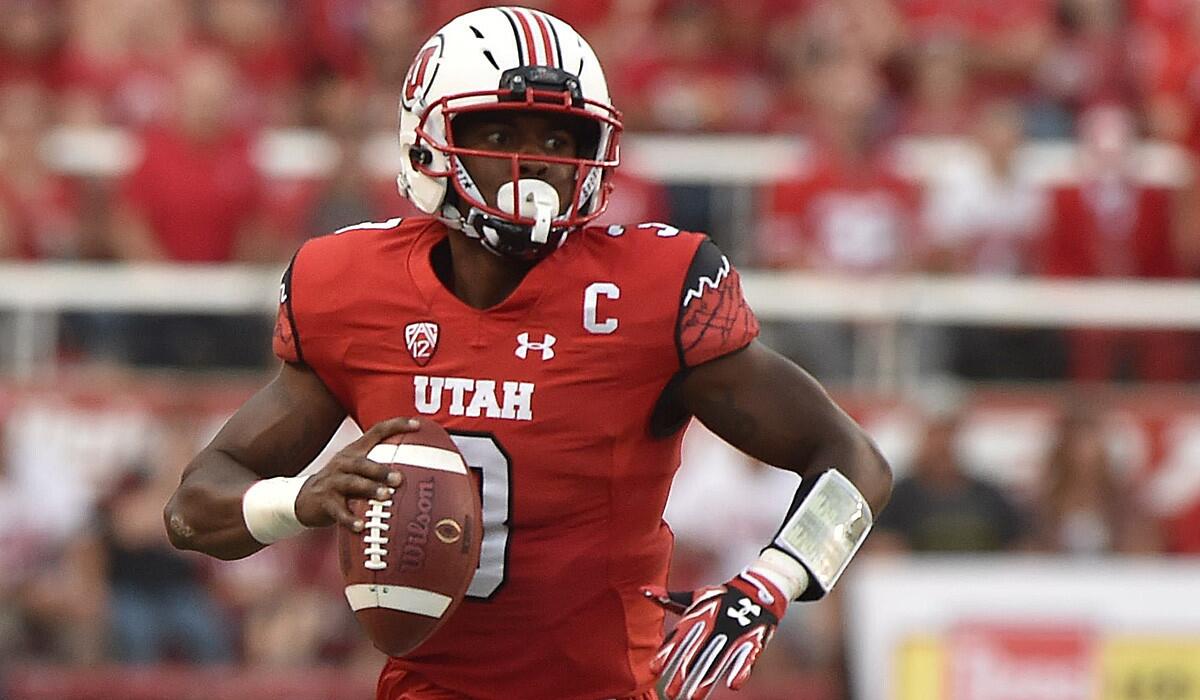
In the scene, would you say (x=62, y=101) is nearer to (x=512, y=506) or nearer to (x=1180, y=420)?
(x=1180, y=420)

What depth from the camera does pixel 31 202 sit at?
28.6 ft

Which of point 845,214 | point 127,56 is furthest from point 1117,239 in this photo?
point 127,56

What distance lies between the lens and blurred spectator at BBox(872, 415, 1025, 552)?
815 cm

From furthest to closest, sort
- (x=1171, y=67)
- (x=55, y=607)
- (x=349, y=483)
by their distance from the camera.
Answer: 1. (x=1171, y=67)
2. (x=55, y=607)
3. (x=349, y=483)

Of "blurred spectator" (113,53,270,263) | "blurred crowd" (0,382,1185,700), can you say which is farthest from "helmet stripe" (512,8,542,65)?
"blurred spectator" (113,53,270,263)

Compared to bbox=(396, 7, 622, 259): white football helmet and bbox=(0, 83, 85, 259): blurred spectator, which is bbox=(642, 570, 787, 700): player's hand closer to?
bbox=(396, 7, 622, 259): white football helmet

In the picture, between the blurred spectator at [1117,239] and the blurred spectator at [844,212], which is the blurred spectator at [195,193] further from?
the blurred spectator at [1117,239]

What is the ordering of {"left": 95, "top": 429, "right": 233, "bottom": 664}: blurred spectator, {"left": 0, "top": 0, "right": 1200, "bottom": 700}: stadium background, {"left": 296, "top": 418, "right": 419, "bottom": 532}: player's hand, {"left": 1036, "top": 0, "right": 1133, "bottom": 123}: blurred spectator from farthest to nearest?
{"left": 1036, "top": 0, "right": 1133, "bottom": 123}: blurred spectator < {"left": 95, "top": 429, "right": 233, "bottom": 664}: blurred spectator < {"left": 0, "top": 0, "right": 1200, "bottom": 700}: stadium background < {"left": 296, "top": 418, "right": 419, "bottom": 532}: player's hand

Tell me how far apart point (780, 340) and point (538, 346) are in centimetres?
439

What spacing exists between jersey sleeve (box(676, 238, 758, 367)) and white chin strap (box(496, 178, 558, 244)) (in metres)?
0.28

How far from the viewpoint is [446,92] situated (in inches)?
160

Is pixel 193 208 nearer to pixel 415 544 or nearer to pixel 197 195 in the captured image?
pixel 197 195

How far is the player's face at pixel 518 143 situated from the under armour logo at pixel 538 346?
229mm

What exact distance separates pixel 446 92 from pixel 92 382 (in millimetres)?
4656
